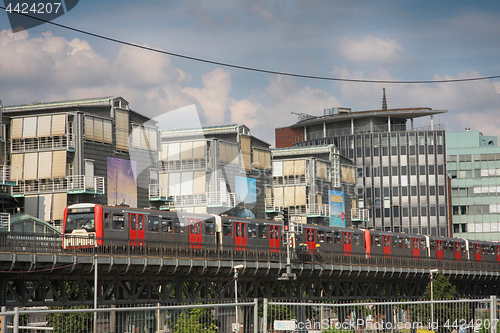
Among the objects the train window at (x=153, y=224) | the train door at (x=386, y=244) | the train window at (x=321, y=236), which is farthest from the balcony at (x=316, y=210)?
the train window at (x=153, y=224)

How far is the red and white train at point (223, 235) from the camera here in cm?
3978

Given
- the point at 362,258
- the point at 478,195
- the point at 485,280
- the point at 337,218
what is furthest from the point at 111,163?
the point at 478,195

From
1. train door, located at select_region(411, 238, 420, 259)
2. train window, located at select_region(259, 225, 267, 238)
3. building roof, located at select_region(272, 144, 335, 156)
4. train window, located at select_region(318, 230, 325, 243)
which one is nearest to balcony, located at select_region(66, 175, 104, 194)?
train window, located at select_region(259, 225, 267, 238)

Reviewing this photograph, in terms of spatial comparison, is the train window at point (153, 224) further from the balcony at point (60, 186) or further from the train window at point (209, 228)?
the balcony at point (60, 186)

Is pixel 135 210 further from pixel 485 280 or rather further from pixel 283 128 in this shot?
pixel 283 128

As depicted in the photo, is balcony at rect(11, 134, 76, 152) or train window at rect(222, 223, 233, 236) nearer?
train window at rect(222, 223, 233, 236)

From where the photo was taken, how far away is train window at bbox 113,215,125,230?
4034 cm

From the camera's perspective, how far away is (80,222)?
131ft

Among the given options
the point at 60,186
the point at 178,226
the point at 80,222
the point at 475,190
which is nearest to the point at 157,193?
the point at 60,186

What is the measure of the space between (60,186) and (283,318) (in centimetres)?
3659

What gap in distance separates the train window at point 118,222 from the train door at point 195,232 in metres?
6.51

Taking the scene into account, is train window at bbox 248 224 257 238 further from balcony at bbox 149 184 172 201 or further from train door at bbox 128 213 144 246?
train door at bbox 128 213 144 246

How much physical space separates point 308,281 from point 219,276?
12438mm

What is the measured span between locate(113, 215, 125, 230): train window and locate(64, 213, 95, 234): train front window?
4.67 feet
